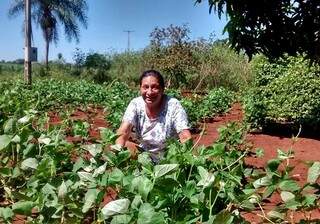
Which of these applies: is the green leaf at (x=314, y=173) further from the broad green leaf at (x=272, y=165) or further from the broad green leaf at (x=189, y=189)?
the broad green leaf at (x=189, y=189)

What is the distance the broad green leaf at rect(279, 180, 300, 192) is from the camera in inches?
67.3

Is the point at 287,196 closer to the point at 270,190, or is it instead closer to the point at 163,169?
the point at 270,190

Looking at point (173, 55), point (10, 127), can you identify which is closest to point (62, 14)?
point (173, 55)

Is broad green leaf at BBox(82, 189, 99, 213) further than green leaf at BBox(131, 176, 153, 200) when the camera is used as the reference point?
Yes

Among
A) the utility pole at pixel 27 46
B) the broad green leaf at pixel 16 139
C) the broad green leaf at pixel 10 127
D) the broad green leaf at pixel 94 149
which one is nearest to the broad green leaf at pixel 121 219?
the broad green leaf at pixel 94 149

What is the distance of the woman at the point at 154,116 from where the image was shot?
4.33 metres

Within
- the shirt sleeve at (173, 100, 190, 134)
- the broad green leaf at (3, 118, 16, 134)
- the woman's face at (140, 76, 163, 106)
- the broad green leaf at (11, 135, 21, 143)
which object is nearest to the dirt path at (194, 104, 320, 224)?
the shirt sleeve at (173, 100, 190, 134)

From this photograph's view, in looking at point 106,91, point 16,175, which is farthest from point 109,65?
point 16,175

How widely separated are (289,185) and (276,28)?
6257 millimetres

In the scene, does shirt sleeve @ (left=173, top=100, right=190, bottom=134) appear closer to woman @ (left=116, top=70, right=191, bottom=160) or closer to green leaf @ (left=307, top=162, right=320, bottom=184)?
woman @ (left=116, top=70, right=191, bottom=160)

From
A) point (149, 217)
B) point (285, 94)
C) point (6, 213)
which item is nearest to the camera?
point (149, 217)

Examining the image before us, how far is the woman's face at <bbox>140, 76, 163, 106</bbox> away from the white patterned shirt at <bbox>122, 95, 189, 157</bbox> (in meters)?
0.13

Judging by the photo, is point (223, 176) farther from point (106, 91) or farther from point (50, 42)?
point (50, 42)

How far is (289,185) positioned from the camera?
172 cm
